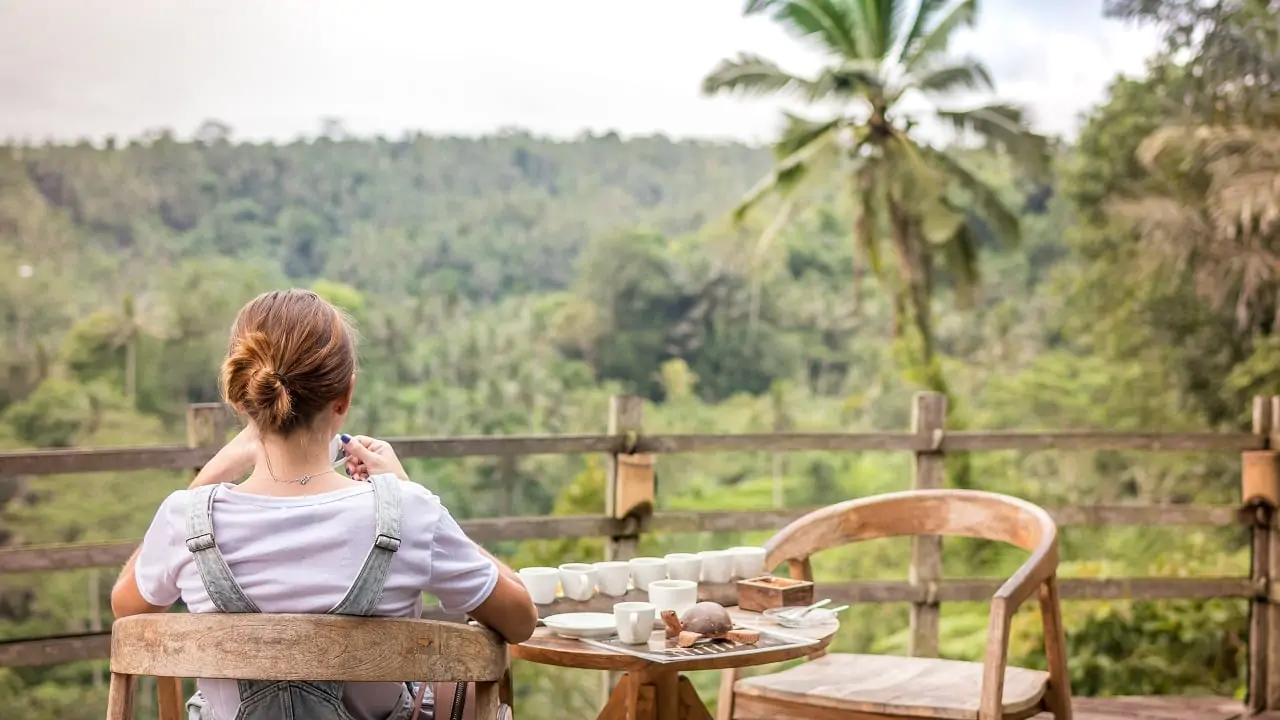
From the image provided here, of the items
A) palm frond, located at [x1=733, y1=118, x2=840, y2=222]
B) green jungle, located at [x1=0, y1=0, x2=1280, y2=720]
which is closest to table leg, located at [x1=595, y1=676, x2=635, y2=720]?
green jungle, located at [x1=0, y1=0, x2=1280, y2=720]

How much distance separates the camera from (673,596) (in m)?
2.04

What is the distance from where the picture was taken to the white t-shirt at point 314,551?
1.48 meters

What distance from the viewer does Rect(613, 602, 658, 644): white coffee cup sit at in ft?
6.26

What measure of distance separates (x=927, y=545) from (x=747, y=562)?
2261 mm

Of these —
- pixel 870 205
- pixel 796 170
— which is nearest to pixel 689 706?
pixel 796 170

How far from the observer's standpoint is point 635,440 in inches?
157

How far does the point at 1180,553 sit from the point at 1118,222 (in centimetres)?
442

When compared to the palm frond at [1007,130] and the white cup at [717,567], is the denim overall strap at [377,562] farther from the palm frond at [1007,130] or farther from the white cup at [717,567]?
the palm frond at [1007,130]

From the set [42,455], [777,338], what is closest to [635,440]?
[42,455]

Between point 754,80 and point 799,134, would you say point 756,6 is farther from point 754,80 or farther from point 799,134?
point 799,134

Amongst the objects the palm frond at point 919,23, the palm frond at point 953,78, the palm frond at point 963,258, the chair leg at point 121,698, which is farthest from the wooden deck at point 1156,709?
the palm frond at point 919,23

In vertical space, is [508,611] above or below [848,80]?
below

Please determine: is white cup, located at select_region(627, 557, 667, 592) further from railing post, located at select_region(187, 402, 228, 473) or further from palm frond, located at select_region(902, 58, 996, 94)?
palm frond, located at select_region(902, 58, 996, 94)

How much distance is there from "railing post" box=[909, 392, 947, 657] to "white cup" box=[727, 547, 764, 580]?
6.69ft
